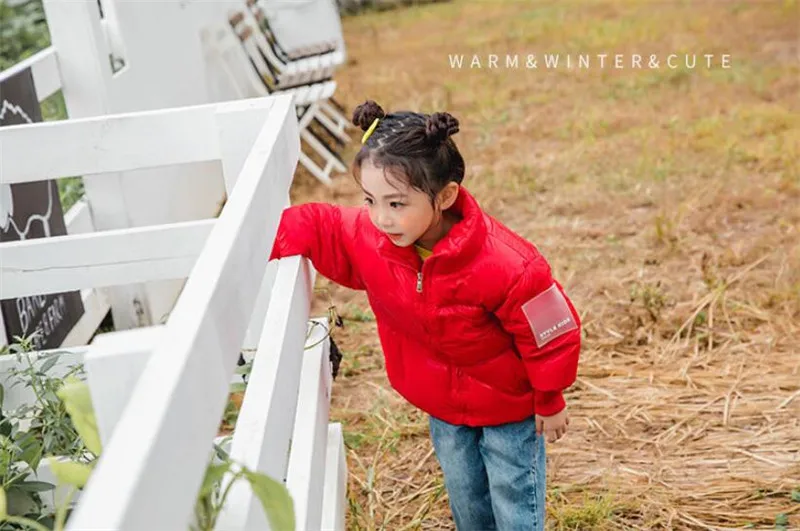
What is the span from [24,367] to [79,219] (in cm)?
147

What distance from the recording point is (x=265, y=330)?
66.1 inches

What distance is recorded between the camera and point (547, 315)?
194 centimetres

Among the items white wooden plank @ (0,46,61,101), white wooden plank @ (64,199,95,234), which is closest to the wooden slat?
white wooden plank @ (0,46,61,101)

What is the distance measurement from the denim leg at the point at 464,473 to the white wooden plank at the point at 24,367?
0.84m

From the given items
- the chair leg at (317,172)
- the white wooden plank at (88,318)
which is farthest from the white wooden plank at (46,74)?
the chair leg at (317,172)

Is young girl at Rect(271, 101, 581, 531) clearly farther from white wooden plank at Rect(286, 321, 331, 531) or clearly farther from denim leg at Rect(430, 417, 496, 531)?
white wooden plank at Rect(286, 321, 331, 531)

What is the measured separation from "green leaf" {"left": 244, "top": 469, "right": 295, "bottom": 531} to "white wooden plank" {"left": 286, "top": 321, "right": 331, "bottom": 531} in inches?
15.0

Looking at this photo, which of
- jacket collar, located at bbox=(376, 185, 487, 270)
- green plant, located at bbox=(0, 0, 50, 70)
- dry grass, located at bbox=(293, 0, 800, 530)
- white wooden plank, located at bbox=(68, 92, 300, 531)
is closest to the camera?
white wooden plank, located at bbox=(68, 92, 300, 531)

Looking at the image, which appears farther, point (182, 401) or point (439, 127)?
point (439, 127)

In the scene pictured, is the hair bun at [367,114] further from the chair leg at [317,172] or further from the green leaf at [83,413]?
the chair leg at [317,172]

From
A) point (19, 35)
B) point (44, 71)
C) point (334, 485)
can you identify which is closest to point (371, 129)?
point (334, 485)

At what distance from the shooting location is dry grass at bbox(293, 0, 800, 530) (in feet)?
9.30

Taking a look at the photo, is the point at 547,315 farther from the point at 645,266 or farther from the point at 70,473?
the point at 645,266

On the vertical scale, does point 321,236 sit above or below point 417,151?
below
